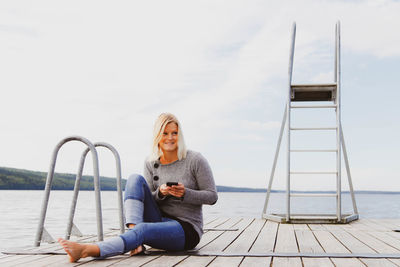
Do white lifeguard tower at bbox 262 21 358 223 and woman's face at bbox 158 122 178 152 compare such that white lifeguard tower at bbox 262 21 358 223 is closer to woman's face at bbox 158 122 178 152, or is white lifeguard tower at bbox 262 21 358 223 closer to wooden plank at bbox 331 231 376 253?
wooden plank at bbox 331 231 376 253

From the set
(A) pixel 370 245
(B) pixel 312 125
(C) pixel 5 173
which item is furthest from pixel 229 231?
(C) pixel 5 173

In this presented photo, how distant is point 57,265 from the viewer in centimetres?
232

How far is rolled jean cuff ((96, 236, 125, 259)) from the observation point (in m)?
2.39

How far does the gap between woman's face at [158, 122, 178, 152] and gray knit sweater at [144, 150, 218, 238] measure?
0.11 meters

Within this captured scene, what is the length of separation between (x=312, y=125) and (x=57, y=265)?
3.88 meters

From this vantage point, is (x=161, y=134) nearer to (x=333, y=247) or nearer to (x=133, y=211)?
(x=133, y=211)

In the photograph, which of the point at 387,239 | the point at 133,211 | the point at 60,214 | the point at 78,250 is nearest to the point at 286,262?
the point at 133,211

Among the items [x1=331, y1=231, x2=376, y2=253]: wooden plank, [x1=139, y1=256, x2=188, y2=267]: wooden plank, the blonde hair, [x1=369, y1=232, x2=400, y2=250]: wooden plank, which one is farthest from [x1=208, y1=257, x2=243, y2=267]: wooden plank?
[x1=369, y1=232, x2=400, y2=250]: wooden plank

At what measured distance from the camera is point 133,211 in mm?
2559

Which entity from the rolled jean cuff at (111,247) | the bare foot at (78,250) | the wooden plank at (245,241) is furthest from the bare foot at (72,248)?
the wooden plank at (245,241)

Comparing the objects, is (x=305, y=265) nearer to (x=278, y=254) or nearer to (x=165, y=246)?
(x=278, y=254)

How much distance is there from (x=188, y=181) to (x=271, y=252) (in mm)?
658

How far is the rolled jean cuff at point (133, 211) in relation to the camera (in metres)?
2.56

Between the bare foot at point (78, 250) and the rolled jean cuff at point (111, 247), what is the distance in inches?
1.0
